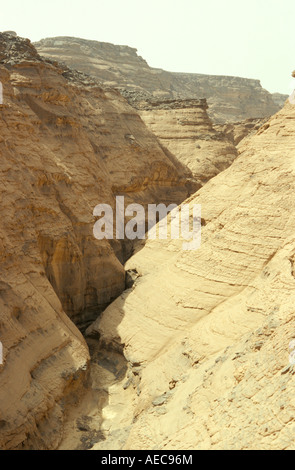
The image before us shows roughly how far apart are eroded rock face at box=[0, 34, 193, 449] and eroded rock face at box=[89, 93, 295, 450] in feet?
3.14

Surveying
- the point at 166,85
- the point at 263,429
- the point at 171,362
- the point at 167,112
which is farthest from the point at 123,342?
the point at 166,85

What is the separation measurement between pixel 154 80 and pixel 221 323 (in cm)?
3967

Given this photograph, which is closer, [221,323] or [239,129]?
[221,323]

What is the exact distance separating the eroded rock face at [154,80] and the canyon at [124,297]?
2200 centimetres

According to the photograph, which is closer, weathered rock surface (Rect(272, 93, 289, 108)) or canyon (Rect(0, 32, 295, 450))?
canyon (Rect(0, 32, 295, 450))

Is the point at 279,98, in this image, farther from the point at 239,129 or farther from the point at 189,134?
the point at 189,134

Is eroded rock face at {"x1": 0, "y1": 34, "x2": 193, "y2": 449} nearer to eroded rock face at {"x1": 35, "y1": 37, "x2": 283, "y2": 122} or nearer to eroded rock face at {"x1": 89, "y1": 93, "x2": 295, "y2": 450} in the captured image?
eroded rock face at {"x1": 89, "y1": 93, "x2": 295, "y2": 450}

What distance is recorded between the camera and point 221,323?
9.37m

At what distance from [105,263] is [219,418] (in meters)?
6.79

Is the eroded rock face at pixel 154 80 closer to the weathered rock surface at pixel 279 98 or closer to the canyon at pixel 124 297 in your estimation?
the weathered rock surface at pixel 279 98

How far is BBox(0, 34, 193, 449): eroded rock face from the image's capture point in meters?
8.48

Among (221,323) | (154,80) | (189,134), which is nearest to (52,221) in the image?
(221,323)

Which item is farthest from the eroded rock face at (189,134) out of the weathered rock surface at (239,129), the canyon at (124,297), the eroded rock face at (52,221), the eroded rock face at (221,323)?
the weathered rock surface at (239,129)

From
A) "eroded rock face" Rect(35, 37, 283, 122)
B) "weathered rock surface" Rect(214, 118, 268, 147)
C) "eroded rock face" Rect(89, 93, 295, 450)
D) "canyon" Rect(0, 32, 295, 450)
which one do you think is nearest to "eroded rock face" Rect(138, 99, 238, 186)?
"canyon" Rect(0, 32, 295, 450)
